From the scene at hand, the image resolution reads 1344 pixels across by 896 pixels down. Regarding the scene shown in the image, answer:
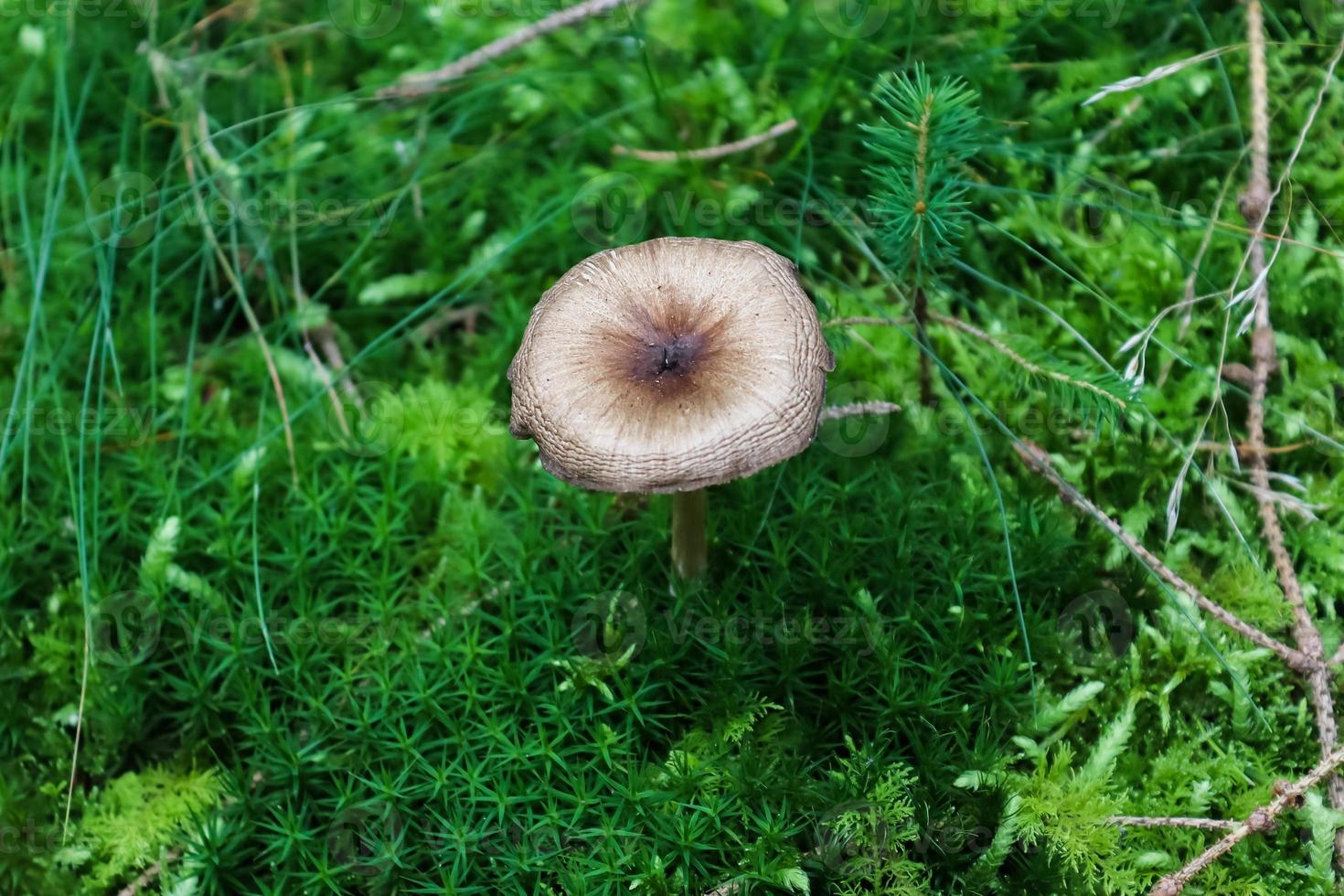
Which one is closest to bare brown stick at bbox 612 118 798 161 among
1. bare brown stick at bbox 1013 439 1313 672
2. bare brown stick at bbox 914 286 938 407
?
bare brown stick at bbox 914 286 938 407

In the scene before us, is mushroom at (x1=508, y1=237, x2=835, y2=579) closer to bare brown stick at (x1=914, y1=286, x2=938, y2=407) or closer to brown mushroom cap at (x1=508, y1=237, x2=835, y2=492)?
brown mushroom cap at (x1=508, y1=237, x2=835, y2=492)

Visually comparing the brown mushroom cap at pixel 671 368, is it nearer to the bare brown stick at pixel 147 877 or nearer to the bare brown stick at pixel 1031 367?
the bare brown stick at pixel 1031 367

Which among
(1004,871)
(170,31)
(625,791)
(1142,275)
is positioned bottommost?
(1004,871)

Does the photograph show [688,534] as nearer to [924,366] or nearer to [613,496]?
[613,496]

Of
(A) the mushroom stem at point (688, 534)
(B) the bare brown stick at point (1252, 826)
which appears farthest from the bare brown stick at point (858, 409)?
(B) the bare brown stick at point (1252, 826)

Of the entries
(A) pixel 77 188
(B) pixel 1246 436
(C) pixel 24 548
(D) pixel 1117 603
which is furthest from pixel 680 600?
(A) pixel 77 188

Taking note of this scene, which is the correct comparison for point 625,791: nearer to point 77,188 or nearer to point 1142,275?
point 1142,275

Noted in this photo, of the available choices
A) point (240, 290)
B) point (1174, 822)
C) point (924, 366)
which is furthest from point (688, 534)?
point (240, 290)
